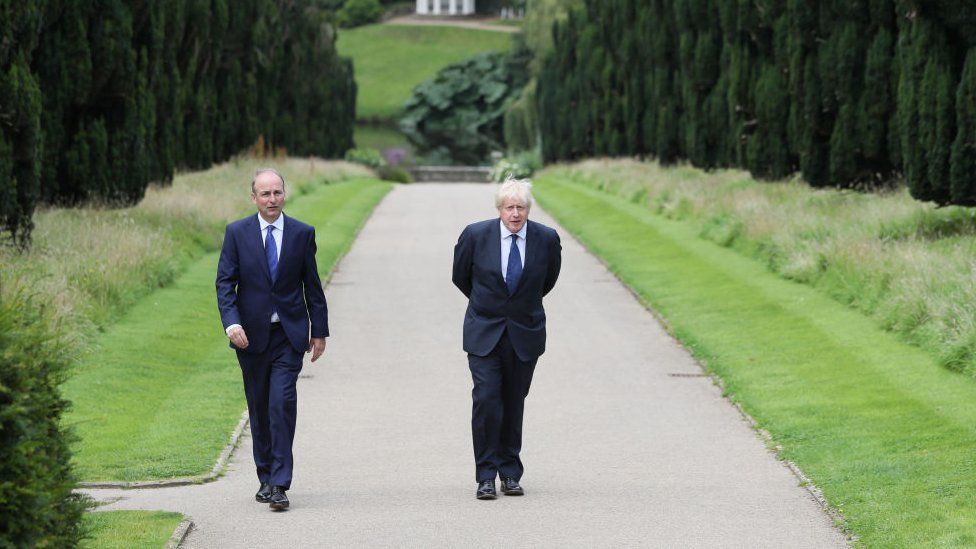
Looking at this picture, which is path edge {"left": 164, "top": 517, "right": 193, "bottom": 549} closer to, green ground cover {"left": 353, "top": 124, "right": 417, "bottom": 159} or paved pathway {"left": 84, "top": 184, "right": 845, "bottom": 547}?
paved pathway {"left": 84, "top": 184, "right": 845, "bottom": 547}

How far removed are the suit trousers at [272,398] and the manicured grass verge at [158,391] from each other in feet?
2.89

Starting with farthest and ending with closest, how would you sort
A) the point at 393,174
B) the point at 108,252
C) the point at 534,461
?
the point at 393,174
the point at 108,252
the point at 534,461

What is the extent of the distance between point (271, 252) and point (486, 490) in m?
1.84

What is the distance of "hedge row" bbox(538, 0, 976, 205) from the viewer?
1802cm

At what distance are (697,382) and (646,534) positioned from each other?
4994 mm

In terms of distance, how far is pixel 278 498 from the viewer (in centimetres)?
823

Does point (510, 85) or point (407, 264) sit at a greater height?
point (407, 264)

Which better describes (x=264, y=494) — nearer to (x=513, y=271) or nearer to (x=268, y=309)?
(x=268, y=309)

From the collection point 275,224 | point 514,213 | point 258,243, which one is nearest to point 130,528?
point 258,243

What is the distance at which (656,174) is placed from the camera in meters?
36.1

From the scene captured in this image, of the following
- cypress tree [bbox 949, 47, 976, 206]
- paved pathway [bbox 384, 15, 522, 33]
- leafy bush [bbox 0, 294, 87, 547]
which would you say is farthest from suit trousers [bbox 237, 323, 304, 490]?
paved pathway [bbox 384, 15, 522, 33]

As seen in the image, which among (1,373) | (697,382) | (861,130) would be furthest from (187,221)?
(1,373)

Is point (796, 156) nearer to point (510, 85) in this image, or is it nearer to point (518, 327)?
point (518, 327)

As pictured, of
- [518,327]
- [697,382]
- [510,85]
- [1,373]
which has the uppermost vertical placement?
[1,373]
